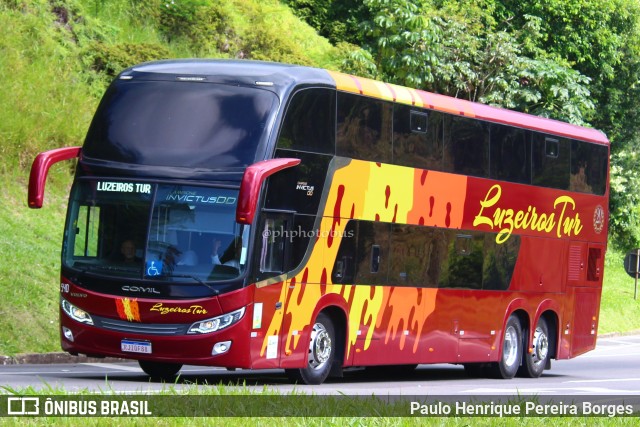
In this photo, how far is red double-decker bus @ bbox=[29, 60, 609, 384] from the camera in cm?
1666

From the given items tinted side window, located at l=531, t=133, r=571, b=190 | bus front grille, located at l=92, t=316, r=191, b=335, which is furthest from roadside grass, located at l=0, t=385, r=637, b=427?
tinted side window, located at l=531, t=133, r=571, b=190

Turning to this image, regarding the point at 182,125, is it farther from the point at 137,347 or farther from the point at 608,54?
the point at 608,54

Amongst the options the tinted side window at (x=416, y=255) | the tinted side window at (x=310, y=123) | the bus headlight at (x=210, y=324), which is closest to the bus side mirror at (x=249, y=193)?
the tinted side window at (x=310, y=123)

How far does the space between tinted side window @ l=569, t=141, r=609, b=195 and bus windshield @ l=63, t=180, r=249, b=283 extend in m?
10.1

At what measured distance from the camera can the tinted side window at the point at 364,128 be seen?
1867cm

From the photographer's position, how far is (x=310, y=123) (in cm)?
1795

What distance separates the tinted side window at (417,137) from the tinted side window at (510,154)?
71.8 inches

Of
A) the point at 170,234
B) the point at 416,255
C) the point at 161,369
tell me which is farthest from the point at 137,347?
the point at 416,255

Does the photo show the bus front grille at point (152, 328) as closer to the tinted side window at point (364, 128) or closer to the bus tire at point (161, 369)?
the bus tire at point (161, 369)

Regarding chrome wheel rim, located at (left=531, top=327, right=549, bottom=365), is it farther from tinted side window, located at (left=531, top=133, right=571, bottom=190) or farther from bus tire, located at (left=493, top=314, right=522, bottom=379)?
tinted side window, located at (left=531, top=133, right=571, bottom=190)

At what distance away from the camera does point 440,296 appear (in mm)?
21375

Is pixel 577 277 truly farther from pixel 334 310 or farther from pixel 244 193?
pixel 244 193

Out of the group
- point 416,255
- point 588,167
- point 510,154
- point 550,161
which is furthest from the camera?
point 588,167

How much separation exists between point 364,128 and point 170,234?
3.70 meters
